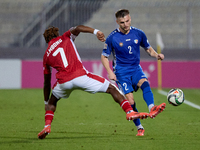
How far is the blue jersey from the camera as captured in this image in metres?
6.31

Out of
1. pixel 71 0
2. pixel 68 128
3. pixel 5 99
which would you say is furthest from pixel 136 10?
pixel 68 128

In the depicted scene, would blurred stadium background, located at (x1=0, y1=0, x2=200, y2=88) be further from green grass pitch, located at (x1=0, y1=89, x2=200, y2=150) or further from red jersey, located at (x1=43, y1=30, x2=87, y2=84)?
red jersey, located at (x1=43, y1=30, x2=87, y2=84)

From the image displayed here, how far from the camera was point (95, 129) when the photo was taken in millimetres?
6984

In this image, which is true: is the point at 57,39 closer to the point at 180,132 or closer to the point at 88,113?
the point at 180,132

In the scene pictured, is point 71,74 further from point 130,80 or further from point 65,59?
point 130,80

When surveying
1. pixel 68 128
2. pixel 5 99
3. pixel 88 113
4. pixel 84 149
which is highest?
pixel 84 149

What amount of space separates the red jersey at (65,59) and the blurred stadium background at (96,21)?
12563 millimetres

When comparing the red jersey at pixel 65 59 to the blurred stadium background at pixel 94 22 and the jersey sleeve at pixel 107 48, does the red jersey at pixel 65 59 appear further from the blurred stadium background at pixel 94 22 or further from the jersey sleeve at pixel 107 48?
the blurred stadium background at pixel 94 22

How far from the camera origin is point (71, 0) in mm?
18391

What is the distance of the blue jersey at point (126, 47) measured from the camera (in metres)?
6.31

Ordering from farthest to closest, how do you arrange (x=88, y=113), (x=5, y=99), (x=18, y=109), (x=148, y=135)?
(x=5, y=99) < (x=18, y=109) < (x=88, y=113) < (x=148, y=135)

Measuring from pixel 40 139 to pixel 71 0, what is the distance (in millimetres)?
13196

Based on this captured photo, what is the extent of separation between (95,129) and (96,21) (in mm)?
12025

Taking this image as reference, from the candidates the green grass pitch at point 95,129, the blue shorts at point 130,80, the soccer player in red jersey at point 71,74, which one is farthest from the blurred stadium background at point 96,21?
the soccer player in red jersey at point 71,74
